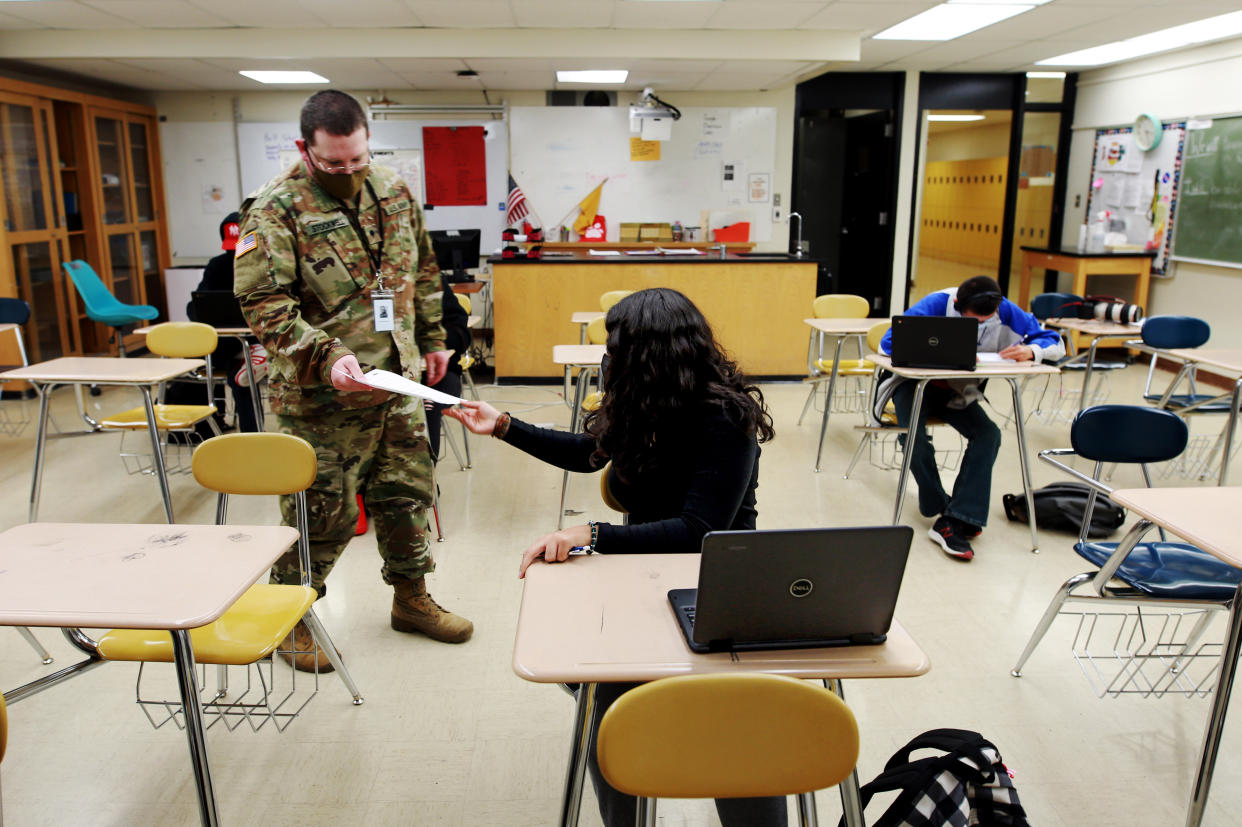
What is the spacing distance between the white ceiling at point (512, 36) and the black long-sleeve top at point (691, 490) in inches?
176

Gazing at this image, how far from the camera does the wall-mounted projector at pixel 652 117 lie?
7727 millimetres

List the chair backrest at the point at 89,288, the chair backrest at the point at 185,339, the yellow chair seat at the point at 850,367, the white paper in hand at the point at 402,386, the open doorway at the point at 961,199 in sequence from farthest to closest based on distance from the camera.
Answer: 1. the open doorway at the point at 961,199
2. the chair backrest at the point at 89,288
3. the yellow chair seat at the point at 850,367
4. the chair backrest at the point at 185,339
5. the white paper in hand at the point at 402,386

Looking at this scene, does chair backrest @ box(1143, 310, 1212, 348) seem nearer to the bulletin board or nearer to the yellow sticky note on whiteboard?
the bulletin board

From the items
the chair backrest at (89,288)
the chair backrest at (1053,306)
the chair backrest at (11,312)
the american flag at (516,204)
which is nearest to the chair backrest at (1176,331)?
the chair backrest at (1053,306)

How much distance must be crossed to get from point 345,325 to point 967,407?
2628 millimetres

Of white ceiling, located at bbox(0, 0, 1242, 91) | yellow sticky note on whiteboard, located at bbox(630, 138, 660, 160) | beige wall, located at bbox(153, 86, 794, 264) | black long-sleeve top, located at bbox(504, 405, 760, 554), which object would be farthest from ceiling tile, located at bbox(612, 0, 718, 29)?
black long-sleeve top, located at bbox(504, 405, 760, 554)

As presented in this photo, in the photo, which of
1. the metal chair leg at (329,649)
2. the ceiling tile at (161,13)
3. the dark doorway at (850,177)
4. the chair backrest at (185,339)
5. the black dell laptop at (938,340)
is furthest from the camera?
the dark doorway at (850,177)

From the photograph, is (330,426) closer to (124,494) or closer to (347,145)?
(347,145)

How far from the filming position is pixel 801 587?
1309mm

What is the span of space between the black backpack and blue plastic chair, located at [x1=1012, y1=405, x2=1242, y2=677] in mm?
787

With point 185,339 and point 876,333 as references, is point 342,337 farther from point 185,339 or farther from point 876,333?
point 876,333

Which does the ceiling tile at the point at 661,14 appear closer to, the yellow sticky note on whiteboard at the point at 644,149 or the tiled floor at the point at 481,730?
the yellow sticky note on whiteboard at the point at 644,149

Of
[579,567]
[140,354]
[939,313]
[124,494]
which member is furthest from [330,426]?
[140,354]

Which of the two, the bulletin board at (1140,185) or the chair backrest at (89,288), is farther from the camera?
the bulletin board at (1140,185)
